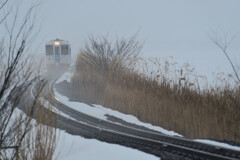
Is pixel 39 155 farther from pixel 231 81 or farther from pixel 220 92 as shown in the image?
pixel 231 81

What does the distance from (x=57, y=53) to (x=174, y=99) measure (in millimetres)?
21057

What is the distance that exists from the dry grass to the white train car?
15.6m

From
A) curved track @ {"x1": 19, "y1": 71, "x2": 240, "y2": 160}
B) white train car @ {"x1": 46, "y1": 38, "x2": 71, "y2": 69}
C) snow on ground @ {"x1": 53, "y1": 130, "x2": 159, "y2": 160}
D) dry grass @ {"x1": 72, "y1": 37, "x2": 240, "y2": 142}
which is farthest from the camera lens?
white train car @ {"x1": 46, "y1": 38, "x2": 71, "y2": 69}

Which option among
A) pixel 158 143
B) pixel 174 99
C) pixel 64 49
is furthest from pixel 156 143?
pixel 64 49

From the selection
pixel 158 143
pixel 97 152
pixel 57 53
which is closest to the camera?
pixel 97 152

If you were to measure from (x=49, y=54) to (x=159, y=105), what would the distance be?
2123 centimetres

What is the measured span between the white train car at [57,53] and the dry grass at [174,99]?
612 inches

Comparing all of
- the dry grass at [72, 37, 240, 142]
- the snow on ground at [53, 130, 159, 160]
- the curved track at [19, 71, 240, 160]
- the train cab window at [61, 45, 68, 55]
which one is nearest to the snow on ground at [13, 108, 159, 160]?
the snow on ground at [53, 130, 159, 160]

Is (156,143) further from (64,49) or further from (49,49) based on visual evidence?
(49,49)

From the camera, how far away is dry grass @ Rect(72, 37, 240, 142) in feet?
24.4

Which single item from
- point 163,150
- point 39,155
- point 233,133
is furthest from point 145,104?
point 39,155

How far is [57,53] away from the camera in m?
28.3

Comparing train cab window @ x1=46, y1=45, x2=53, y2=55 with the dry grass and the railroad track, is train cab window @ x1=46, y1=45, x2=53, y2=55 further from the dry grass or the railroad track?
the railroad track

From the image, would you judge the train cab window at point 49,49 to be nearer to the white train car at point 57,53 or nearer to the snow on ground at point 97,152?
the white train car at point 57,53
